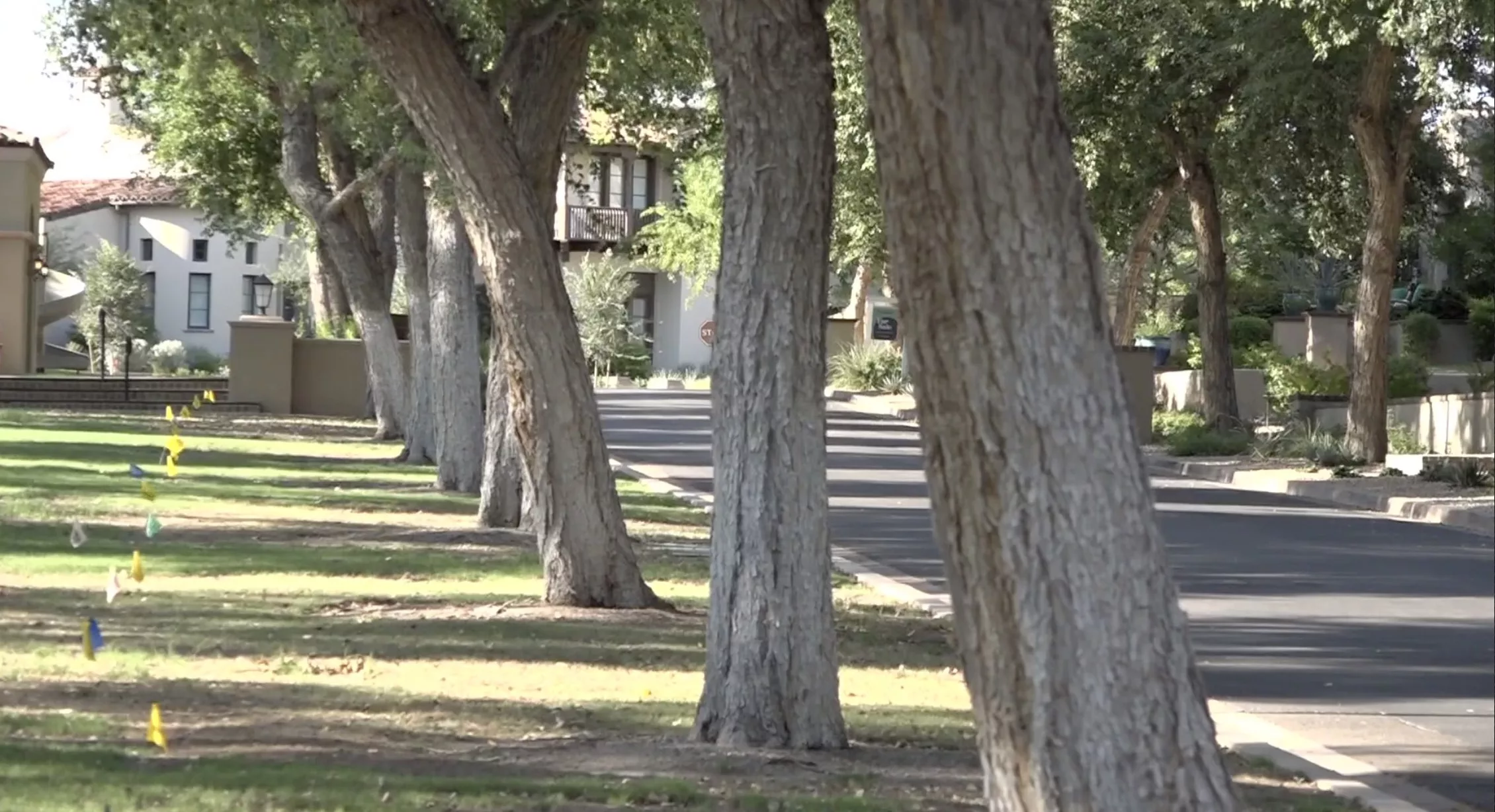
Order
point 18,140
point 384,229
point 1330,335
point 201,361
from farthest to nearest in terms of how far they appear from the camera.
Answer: point 201,361 → point 18,140 → point 1330,335 → point 384,229

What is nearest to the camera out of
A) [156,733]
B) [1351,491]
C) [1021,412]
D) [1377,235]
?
[1021,412]

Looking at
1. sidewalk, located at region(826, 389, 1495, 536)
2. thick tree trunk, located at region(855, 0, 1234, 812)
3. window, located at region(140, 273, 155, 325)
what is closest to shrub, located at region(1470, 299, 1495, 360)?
sidewalk, located at region(826, 389, 1495, 536)

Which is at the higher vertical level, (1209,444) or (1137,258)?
(1137,258)

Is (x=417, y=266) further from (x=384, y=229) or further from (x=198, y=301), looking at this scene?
(x=198, y=301)

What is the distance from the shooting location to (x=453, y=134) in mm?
11531

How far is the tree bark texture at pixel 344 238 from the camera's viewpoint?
89.4 ft

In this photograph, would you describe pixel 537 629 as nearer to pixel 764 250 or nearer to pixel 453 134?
pixel 453 134

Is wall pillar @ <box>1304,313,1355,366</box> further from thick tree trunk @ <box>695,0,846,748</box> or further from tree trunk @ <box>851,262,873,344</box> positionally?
thick tree trunk @ <box>695,0,846,748</box>

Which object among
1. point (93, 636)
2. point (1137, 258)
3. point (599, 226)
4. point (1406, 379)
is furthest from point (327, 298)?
point (93, 636)

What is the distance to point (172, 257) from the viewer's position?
65438mm

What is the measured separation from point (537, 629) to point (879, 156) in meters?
8.02

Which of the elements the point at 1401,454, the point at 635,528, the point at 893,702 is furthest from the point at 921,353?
the point at 1401,454

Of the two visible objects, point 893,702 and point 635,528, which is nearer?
point 893,702

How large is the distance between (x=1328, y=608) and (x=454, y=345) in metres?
9.58
